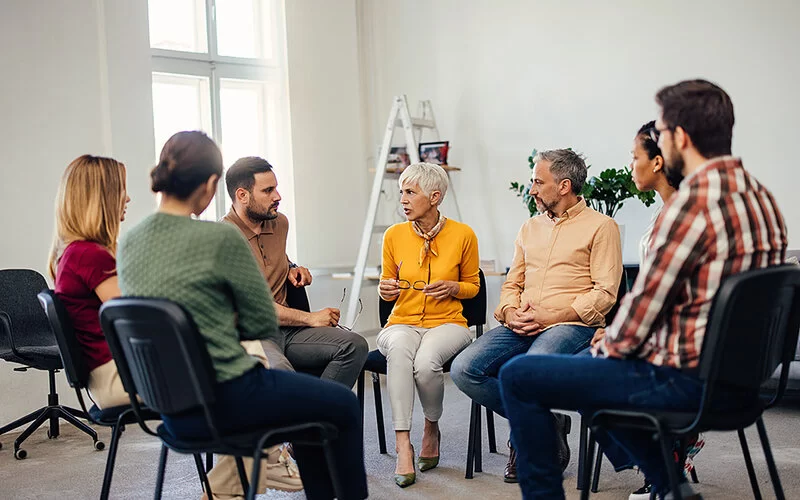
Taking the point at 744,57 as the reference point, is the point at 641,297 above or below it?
below

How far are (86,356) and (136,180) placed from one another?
8.28 feet

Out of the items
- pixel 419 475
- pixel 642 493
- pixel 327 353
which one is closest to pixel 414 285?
pixel 327 353

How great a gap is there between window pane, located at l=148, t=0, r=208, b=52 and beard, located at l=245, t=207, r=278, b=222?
8.04ft

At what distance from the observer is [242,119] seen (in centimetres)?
570

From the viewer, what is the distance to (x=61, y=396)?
480 centimetres

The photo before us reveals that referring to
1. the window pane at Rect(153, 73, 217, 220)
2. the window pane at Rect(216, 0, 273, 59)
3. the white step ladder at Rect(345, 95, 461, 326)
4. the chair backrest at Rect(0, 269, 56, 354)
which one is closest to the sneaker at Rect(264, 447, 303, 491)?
the chair backrest at Rect(0, 269, 56, 354)

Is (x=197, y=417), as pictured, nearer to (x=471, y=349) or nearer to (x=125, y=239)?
(x=125, y=239)

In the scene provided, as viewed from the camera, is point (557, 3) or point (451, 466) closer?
point (451, 466)

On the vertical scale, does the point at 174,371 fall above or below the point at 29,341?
above

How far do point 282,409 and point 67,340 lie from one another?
32.5 inches

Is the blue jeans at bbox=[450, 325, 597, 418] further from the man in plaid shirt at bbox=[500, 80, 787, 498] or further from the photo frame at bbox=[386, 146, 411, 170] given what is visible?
the photo frame at bbox=[386, 146, 411, 170]

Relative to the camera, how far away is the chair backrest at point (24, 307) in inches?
169

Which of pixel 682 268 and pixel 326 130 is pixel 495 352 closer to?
pixel 682 268

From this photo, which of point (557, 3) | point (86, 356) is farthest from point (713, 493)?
point (557, 3)
